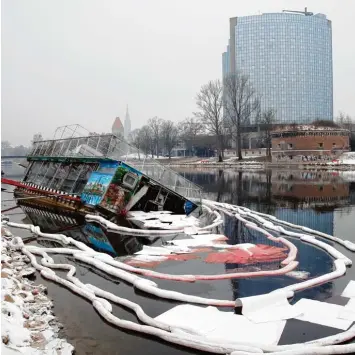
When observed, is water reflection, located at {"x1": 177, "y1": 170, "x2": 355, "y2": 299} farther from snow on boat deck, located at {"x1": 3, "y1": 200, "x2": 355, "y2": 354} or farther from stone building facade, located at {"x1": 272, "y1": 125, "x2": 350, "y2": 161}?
stone building facade, located at {"x1": 272, "y1": 125, "x2": 350, "y2": 161}

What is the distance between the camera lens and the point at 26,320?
4.98 metres

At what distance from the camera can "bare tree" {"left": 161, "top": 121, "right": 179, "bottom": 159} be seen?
3773 inches

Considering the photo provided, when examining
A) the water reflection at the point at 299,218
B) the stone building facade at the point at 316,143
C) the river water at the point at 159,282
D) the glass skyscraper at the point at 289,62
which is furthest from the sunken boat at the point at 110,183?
the glass skyscraper at the point at 289,62

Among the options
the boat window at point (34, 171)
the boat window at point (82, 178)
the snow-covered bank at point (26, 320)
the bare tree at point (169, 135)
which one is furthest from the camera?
the bare tree at point (169, 135)

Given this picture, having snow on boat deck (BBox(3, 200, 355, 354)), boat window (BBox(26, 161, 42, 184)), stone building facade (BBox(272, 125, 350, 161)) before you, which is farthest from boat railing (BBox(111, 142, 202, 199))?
stone building facade (BBox(272, 125, 350, 161))

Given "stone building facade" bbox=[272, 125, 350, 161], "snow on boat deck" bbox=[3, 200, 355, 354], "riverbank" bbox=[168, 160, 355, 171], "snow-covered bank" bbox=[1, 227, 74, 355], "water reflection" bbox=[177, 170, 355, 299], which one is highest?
"stone building facade" bbox=[272, 125, 350, 161]

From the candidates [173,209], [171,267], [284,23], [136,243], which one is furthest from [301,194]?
[284,23]

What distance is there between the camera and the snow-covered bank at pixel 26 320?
13.7 ft

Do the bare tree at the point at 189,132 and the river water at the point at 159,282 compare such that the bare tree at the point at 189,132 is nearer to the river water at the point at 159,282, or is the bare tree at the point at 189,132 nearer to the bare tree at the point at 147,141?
the bare tree at the point at 147,141

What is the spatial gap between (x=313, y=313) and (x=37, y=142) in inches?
962

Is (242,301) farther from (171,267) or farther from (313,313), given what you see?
(171,267)

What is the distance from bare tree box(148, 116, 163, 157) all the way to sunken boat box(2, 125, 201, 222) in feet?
270

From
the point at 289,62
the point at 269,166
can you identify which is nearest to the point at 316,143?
the point at 269,166

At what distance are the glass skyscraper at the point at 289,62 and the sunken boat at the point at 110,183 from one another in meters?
113
